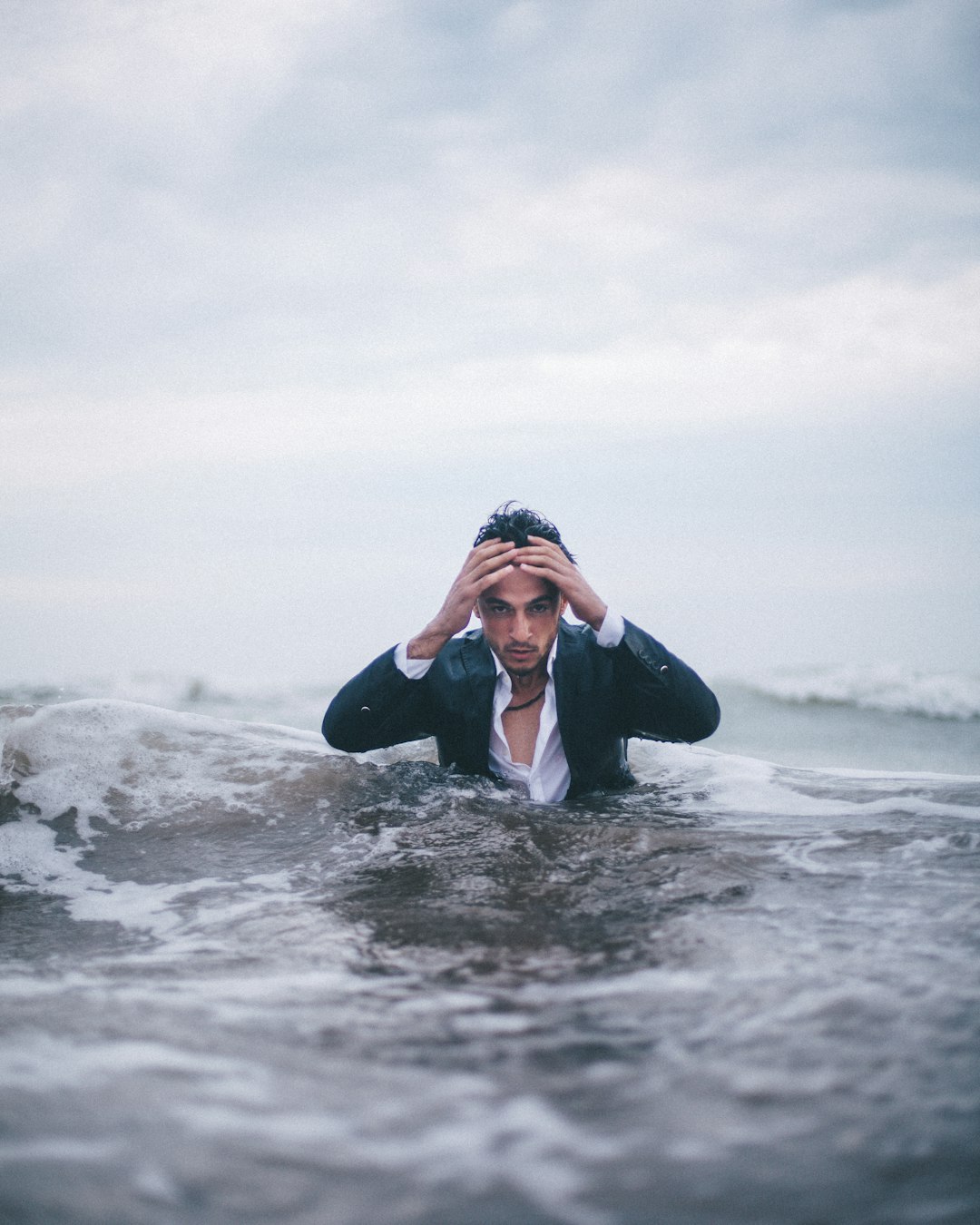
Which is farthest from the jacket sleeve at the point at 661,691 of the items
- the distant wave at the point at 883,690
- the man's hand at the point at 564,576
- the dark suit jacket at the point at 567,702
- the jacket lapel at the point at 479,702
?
the distant wave at the point at 883,690

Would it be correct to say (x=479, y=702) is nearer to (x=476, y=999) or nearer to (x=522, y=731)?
(x=522, y=731)

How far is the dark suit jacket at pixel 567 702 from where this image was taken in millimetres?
4262

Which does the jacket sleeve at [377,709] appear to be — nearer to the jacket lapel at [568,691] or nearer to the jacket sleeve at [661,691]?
the jacket lapel at [568,691]

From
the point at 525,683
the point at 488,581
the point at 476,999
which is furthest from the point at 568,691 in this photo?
the point at 476,999

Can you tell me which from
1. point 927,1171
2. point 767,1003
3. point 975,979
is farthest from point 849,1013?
point 927,1171

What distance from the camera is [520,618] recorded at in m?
4.29

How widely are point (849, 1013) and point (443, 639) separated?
99.5 inches

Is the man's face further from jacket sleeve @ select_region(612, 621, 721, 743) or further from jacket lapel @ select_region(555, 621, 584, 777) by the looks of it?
jacket sleeve @ select_region(612, 621, 721, 743)

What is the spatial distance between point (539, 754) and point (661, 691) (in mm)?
695

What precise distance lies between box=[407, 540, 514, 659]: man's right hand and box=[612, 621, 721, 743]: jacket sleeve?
64 centimetres

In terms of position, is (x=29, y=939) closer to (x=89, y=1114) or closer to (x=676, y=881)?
(x=89, y=1114)

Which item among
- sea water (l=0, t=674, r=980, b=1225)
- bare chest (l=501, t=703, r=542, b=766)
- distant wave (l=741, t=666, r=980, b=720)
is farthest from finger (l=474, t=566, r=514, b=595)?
distant wave (l=741, t=666, r=980, b=720)

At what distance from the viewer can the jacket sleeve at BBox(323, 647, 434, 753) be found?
434 centimetres

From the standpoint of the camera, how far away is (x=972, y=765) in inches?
439
